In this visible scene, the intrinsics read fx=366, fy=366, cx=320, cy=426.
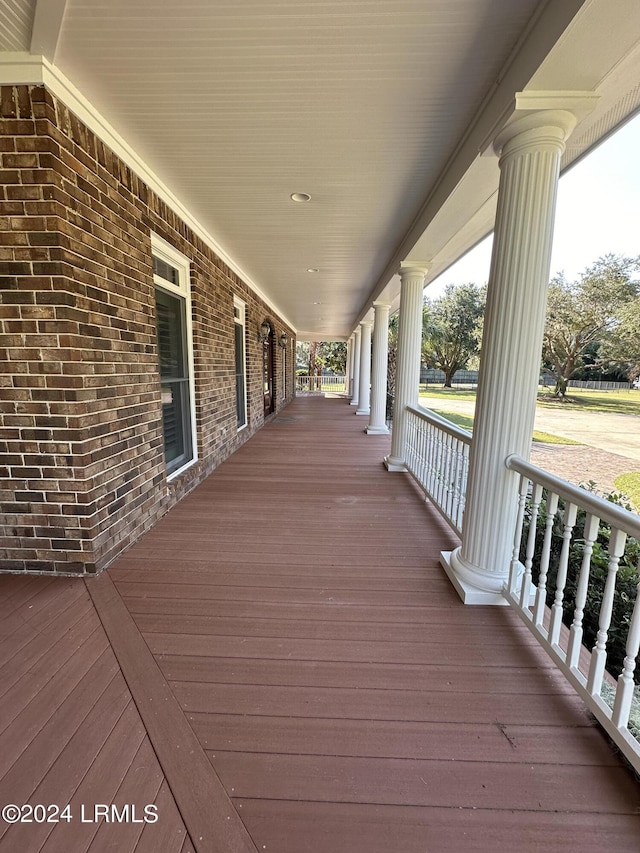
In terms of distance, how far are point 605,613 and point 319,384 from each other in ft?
70.0

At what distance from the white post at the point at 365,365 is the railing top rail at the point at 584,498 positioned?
334 inches

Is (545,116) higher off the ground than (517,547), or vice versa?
(545,116)

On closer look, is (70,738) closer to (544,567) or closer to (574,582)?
(544,567)

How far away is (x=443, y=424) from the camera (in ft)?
10.8

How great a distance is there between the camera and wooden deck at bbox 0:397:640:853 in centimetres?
106

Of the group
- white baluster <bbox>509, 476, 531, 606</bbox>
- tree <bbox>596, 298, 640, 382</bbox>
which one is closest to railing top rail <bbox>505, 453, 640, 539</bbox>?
white baluster <bbox>509, 476, 531, 606</bbox>

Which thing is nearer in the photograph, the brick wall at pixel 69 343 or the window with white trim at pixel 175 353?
the brick wall at pixel 69 343

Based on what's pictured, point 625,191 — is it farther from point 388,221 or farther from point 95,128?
point 95,128

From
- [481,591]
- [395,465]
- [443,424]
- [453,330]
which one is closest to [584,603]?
[481,591]

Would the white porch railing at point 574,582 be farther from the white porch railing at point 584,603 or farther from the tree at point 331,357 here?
the tree at point 331,357

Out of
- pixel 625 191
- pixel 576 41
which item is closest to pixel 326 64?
pixel 576 41

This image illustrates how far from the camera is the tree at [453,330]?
60.7 ft

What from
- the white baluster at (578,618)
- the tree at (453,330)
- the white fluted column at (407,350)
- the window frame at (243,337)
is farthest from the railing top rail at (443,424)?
the tree at (453,330)

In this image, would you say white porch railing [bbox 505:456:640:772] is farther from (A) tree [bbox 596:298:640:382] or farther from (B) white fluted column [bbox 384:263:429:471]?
(A) tree [bbox 596:298:640:382]
